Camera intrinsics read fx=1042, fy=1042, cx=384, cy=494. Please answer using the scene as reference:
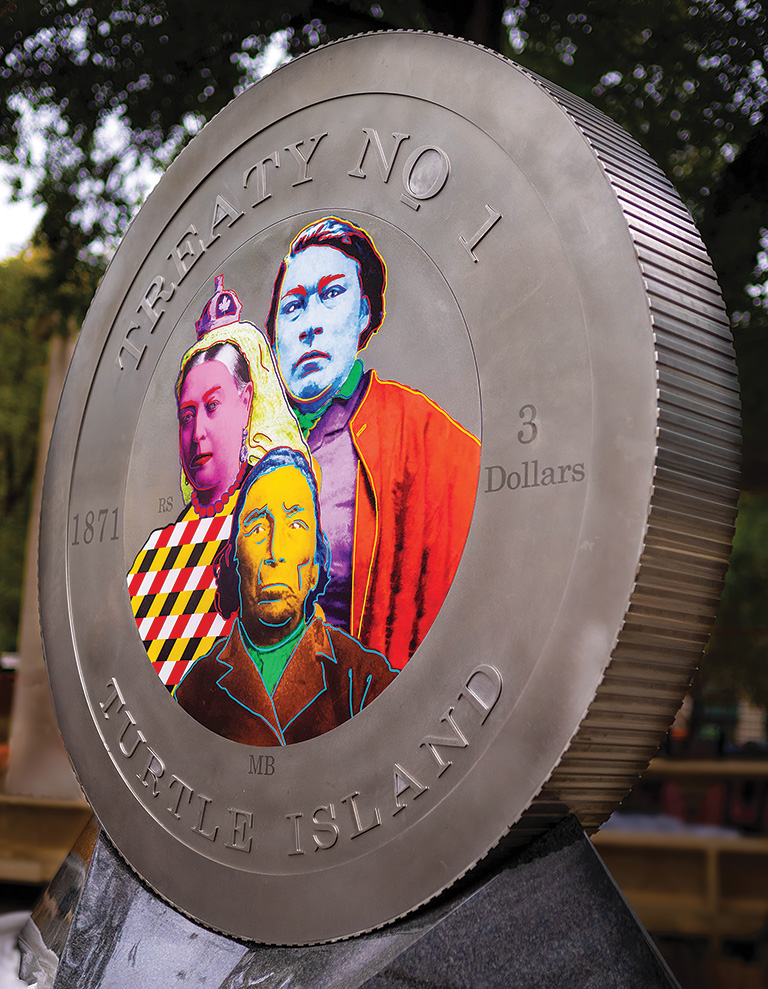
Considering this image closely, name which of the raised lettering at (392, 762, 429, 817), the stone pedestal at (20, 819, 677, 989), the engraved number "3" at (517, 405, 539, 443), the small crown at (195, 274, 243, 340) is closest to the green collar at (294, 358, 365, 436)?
the small crown at (195, 274, 243, 340)

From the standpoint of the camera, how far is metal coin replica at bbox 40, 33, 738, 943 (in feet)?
6.74

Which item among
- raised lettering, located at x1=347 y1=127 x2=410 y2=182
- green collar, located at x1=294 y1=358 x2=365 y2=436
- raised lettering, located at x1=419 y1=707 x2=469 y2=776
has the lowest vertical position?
raised lettering, located at x1=419 y1=707 x2=469 y2=776

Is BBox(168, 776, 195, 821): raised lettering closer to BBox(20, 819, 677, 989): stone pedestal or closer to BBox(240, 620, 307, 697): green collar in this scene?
BBox(240, 620, 307, 697): green collar

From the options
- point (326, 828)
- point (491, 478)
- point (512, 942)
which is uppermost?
point (491, 478)

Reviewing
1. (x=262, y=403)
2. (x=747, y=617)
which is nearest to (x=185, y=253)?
(x=262, y=403)

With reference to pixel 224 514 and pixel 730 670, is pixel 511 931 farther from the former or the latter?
pixel 730 670

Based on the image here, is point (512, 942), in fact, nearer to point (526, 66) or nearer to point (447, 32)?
point (447, 32)

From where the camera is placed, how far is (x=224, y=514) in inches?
116

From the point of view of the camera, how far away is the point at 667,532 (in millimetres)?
1987

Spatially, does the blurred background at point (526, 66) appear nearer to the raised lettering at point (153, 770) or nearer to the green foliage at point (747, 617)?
the raised lettering at point (153, 770)

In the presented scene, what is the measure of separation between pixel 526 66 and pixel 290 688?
4.28m

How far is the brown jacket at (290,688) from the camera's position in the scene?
2494 millimetres

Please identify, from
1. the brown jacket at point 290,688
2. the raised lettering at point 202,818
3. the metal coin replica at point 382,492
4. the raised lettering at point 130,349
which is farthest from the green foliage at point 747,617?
the raised lettering at point 202,818

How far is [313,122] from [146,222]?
2.59 ft
